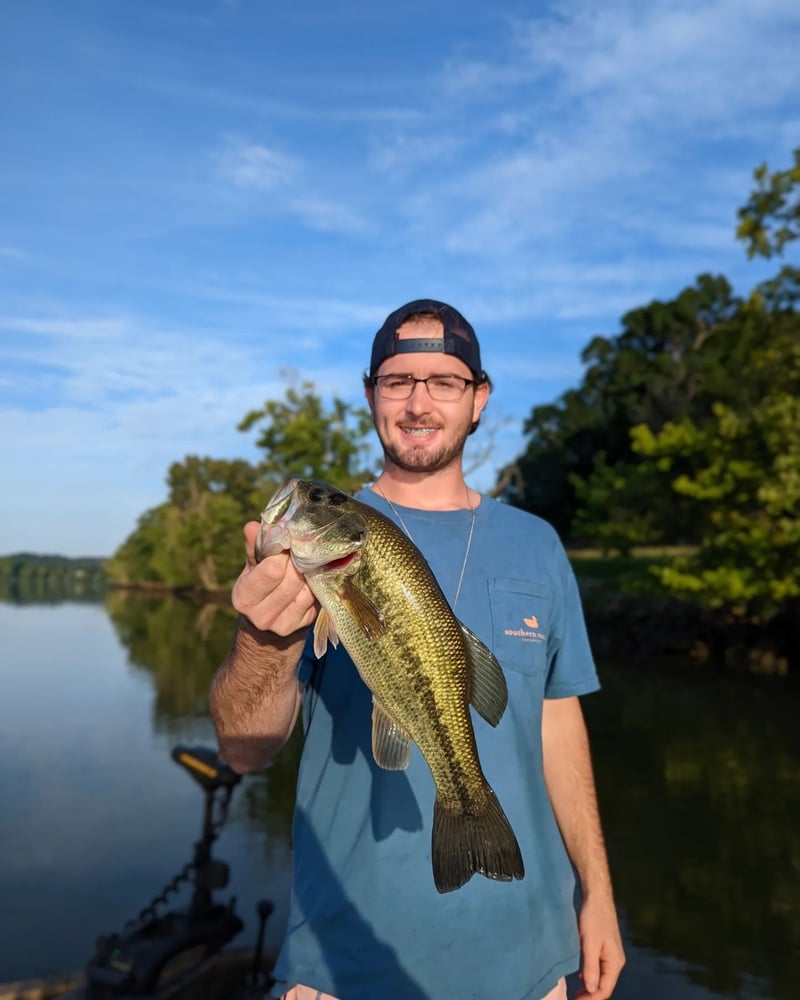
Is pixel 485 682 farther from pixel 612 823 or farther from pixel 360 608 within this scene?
pixel 612 823

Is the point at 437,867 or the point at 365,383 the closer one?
the point at 437,867

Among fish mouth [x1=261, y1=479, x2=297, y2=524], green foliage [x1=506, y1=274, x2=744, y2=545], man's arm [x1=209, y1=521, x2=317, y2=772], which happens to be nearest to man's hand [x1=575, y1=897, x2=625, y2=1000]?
man's arm [x1=209, y1=521, x2=317, y2=772]

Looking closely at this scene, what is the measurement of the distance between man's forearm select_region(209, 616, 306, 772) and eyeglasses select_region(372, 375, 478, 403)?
1048 millimetres

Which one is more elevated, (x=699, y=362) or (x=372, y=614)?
(x=699, y=362)

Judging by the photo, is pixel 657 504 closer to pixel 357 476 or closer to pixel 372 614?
pixel 357 476

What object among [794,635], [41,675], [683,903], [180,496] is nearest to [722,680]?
[794,635]

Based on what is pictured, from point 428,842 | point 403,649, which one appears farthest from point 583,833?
point 403,649

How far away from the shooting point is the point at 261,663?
2426mm

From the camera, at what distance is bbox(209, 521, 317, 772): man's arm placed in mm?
2230

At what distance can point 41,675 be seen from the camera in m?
30.6

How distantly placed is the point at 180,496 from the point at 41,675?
238 ft

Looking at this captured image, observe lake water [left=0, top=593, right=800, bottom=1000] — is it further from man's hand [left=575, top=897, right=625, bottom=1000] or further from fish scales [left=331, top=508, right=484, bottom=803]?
fish scales [left=331, top=508, right=484, bottom=803]

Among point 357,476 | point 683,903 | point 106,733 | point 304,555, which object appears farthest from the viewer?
point 357,476

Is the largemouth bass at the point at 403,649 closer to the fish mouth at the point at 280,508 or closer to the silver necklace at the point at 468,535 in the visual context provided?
the fish mouth at the point at 280,508
